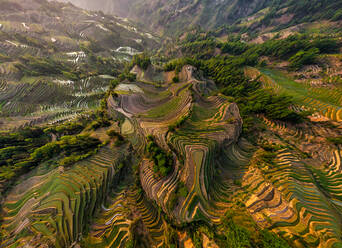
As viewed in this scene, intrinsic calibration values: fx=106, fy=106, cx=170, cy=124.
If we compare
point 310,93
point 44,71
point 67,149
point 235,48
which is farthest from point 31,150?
point 235,48

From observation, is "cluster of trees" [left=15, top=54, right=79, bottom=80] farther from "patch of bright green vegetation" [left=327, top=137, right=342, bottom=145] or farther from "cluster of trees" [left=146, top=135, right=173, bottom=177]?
"patch of bright green vegetation" [left=327, top=137, right=342, bottom=145]

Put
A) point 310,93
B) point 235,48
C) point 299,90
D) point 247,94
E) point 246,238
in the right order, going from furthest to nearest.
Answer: point 235,48 < point 247,94 < point 299,90 < point 310,93 < point 246,238

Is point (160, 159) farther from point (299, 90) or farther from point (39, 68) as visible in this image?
point (39, 68)

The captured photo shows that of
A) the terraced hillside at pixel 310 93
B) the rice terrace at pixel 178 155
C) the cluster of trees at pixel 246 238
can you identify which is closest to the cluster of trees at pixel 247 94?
the rice terrace at pixel 178 155

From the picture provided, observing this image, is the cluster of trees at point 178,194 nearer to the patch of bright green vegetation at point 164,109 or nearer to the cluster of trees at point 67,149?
the patch of bright green vegetation at point 164,109

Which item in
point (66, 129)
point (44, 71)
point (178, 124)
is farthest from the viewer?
point (44, 71)

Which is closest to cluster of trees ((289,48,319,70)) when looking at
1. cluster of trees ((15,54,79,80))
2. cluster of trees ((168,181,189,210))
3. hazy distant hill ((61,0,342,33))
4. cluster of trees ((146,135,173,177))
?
cluster of trees ((146,135,173,177))

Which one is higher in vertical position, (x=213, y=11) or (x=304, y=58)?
(x=213, y=11)
